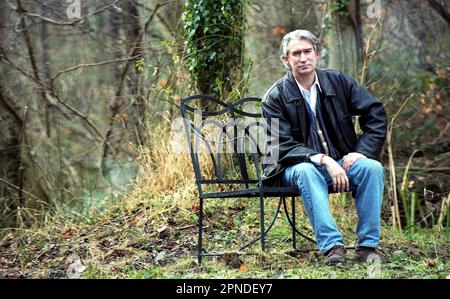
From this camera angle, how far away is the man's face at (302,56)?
479 centimetres

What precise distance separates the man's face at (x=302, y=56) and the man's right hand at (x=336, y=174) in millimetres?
628

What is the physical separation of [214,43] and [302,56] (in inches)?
83.5

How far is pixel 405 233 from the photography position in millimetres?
6945

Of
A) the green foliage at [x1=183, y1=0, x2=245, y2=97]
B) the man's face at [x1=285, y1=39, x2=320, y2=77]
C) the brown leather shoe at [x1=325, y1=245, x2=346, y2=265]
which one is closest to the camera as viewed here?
the brown leather shoe at [x1=325, y1=245, x2=346, y2=265]

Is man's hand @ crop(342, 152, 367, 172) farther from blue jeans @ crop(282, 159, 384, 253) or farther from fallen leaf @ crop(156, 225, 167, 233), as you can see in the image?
fallen leaf @ crop(156, 225, 167, 233)

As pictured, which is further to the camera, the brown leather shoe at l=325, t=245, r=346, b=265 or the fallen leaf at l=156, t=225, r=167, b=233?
the fallen leaf at l=156, t=225, r=167, b=233

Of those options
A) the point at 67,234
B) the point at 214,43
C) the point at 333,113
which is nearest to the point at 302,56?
the point at 333,113

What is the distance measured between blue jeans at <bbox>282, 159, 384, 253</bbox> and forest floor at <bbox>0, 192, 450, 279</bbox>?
0.18 m

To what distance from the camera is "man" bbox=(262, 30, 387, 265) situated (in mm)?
4539

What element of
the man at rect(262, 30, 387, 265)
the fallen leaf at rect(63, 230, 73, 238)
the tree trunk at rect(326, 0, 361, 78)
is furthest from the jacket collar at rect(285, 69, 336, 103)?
the tree trunk at rect(326, 0, 361, 78)

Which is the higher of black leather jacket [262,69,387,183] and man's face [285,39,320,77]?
man's face [285,39,320,77]

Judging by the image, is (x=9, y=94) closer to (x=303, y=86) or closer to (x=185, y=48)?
(x=185, y=48)

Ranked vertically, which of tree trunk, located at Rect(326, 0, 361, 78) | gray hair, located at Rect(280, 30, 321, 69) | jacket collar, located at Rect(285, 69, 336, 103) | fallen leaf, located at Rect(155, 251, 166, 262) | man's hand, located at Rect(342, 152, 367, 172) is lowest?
fallen leaf, located at Rect(155, 251, 166, 262)

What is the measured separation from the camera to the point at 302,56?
4.79 metres
